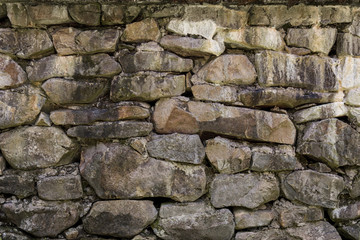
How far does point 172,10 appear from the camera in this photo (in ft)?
7.11

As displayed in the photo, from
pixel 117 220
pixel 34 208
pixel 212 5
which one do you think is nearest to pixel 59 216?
pixel 34 208

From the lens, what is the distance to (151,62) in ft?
7.14

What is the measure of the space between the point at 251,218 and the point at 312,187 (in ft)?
1.39

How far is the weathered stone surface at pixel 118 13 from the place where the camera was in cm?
213

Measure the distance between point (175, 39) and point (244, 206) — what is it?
1.08m

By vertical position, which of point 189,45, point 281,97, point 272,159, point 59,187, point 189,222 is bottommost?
point 189,222

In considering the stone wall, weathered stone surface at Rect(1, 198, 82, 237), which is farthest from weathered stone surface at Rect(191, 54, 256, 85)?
weathered stone surface at Rect(1, 198, 82, 237)

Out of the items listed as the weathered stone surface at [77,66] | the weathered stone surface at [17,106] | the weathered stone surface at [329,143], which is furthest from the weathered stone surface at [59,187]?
the weathered stone surface at [329,143]

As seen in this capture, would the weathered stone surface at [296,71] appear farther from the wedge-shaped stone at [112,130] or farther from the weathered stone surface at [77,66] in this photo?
the weathered stone surface at [77,66]

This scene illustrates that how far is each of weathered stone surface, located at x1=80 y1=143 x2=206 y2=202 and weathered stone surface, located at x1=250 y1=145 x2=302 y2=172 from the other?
0.39 m

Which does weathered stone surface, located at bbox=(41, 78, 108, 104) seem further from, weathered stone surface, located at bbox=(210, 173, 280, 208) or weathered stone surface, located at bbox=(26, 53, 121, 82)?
weathered stone surface, located at bbox=(210, 173, 280, 208)

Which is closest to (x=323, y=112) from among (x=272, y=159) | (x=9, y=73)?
(x=272, y=159)

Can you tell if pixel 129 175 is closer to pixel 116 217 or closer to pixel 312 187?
pixel 116 217

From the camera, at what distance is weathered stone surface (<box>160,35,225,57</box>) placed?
7.11ft
